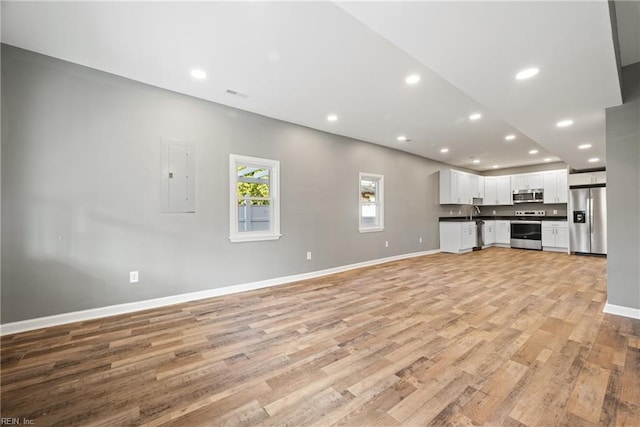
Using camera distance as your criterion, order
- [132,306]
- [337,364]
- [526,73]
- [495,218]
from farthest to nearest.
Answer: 1. [495,218]
2. [132,306]
3. [526,73]
4. [337,364]

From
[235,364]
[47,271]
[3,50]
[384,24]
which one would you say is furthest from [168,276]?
[384,24]

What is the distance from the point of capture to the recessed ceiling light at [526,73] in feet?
7.39

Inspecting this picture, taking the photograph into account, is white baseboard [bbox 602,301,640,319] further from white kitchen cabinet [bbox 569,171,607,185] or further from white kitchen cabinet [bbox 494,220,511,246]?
white kitchen cabinet [bbox 494,220,511,246]

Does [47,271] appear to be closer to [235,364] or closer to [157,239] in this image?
[157,239]

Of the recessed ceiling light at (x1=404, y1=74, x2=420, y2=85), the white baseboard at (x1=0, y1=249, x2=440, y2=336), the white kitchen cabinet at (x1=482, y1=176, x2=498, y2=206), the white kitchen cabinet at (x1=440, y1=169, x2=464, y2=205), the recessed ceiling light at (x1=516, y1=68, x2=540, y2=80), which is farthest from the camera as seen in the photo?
the white kitchen cabinet at (x1=482, y1=176, x2=498, y2=206)

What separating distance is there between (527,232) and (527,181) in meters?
1.65

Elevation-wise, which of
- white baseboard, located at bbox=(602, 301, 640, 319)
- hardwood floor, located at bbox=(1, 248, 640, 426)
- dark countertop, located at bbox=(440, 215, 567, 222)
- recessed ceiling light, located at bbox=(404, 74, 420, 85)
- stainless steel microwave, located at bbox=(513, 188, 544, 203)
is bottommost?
hardwood floor, located at bbox=(1, 248, 640, 426)

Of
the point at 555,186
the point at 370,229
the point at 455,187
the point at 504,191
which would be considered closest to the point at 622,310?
the point at 370,229

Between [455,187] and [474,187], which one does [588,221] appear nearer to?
[474,187]

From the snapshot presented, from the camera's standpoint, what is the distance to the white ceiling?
172 cm

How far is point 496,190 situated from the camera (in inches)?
354

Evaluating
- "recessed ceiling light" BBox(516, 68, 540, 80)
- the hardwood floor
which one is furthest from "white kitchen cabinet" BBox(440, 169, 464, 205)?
"recessed ceiling light" BBox(516, 68, 540, 80)

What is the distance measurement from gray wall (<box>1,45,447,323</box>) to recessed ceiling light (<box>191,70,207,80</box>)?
590mm

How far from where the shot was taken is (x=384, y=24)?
171 cm
